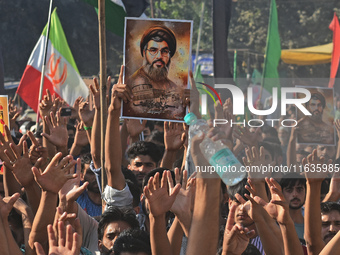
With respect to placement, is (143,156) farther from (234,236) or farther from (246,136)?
(234,236)

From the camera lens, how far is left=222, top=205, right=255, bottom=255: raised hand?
3.46m

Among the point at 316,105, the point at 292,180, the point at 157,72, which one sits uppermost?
the point at 157,72

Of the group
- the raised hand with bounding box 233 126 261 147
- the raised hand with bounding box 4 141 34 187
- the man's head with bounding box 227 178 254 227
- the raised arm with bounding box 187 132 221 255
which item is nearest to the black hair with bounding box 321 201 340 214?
the man's head with bounding box 227 178 254 227

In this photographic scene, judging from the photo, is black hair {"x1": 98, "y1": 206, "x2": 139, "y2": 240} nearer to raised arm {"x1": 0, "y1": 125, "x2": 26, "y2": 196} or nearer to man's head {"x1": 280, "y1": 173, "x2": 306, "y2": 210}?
raised arm {"x1": 0, "y1": 125, "x2": 26, "y2": 196}

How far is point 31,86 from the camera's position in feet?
34.7

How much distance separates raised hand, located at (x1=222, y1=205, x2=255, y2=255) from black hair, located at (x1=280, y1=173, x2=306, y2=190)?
1925 millimetres

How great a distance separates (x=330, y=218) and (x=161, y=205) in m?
1.52

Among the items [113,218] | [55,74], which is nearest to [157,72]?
[113,218]

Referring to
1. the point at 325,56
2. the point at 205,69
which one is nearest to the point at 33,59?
the point at 325,56

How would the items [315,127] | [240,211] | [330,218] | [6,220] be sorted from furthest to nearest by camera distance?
[315,127] → [330,218] → [240,211] → [6,220]

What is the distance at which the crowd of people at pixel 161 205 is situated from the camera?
11.2 feet

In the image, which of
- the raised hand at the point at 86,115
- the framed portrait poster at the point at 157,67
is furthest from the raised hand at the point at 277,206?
the raised hand at the point at 86,115

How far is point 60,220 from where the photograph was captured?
3.44 metres

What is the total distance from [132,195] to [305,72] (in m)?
35.4
